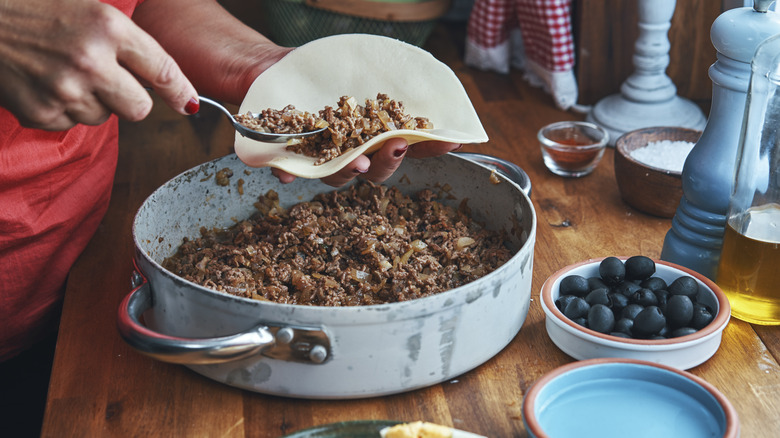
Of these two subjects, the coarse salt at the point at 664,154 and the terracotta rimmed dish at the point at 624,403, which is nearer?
the terracotta rimmed dish at the point at 624,403

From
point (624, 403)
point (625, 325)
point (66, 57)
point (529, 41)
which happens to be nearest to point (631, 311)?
point (625, 325)

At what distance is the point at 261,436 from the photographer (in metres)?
0.97

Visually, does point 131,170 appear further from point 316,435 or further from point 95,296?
point 316,435

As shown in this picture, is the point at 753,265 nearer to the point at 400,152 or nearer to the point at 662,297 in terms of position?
the point at 662,297

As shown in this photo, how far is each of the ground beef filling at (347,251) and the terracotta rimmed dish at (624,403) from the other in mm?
279

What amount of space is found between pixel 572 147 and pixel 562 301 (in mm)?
640

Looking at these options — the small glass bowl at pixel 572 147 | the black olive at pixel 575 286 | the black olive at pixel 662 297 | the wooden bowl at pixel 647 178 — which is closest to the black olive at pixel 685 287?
the black olive at pixel 662 297

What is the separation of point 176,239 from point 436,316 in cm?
58

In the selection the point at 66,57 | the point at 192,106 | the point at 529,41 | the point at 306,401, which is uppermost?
the point at 66,57

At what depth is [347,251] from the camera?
127cm

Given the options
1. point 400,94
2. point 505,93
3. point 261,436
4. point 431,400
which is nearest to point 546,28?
point 505,93

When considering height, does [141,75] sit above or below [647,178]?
above

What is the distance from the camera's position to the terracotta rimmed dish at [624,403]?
0.88 metres

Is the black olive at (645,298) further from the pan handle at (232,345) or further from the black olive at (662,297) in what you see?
the pan handle at (232,345)
